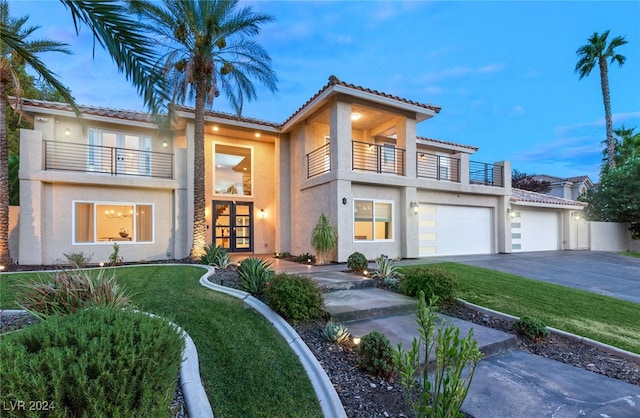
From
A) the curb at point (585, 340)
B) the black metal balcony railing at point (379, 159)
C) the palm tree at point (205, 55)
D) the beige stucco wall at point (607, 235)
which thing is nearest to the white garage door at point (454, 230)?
the black metal balcony railing at point (379, 159)

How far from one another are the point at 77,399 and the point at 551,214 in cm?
2382

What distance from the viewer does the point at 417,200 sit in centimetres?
1376

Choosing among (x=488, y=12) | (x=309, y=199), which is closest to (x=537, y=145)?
(x=488, y=12)

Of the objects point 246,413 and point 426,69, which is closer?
point 246,413

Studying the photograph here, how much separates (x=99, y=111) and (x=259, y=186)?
288 inches

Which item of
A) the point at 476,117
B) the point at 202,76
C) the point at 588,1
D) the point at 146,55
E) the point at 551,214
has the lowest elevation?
the point at 551,214

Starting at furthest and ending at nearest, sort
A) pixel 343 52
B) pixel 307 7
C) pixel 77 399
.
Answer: pixel 343 52, pixel 307 7, pixel 77 399

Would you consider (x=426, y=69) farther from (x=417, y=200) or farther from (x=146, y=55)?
(x=146, y=55)

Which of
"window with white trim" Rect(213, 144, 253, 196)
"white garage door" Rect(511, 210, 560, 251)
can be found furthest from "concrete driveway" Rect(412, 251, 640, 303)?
"window with white trim" Rect(213, 144, 253, 196)

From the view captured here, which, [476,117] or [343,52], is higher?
[476,117]

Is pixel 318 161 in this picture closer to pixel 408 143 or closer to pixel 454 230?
pixel 408 143

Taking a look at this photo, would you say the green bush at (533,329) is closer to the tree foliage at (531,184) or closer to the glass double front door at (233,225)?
the glass double front door at (233,225)

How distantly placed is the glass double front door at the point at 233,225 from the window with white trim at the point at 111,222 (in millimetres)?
2821

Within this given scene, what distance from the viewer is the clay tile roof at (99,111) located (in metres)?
11.2
